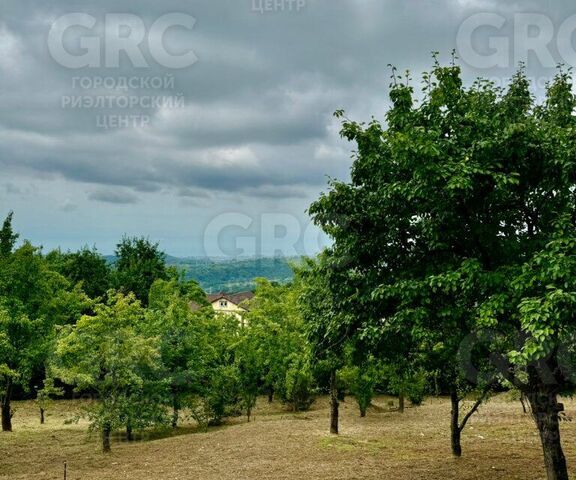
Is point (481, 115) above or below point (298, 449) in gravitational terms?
above

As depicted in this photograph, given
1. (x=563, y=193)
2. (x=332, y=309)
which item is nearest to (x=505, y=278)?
(x=563, y=193)

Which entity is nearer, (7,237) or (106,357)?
(106,357)

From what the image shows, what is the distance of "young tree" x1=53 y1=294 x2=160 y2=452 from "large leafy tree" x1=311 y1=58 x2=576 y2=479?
13038 mm

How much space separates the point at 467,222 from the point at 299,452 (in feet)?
45.0

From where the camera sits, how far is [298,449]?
22891 millimetres

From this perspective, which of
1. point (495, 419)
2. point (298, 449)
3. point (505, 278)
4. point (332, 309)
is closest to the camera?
point (505, 278)

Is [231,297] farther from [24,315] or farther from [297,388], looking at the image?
[24,315]

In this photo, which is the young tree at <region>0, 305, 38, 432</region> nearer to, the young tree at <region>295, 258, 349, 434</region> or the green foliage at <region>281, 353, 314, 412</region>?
the green foliage at <region>281, 353, 314, 412</region>

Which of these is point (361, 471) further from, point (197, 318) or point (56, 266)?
point (56, 266)

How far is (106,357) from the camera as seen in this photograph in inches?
923

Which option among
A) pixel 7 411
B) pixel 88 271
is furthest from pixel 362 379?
pixel 88 271

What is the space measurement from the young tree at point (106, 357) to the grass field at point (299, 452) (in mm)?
1955

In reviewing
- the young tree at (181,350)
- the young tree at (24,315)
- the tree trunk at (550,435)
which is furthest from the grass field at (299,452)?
the tree trunk at (550,435)

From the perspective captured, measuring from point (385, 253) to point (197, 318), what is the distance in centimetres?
2128
